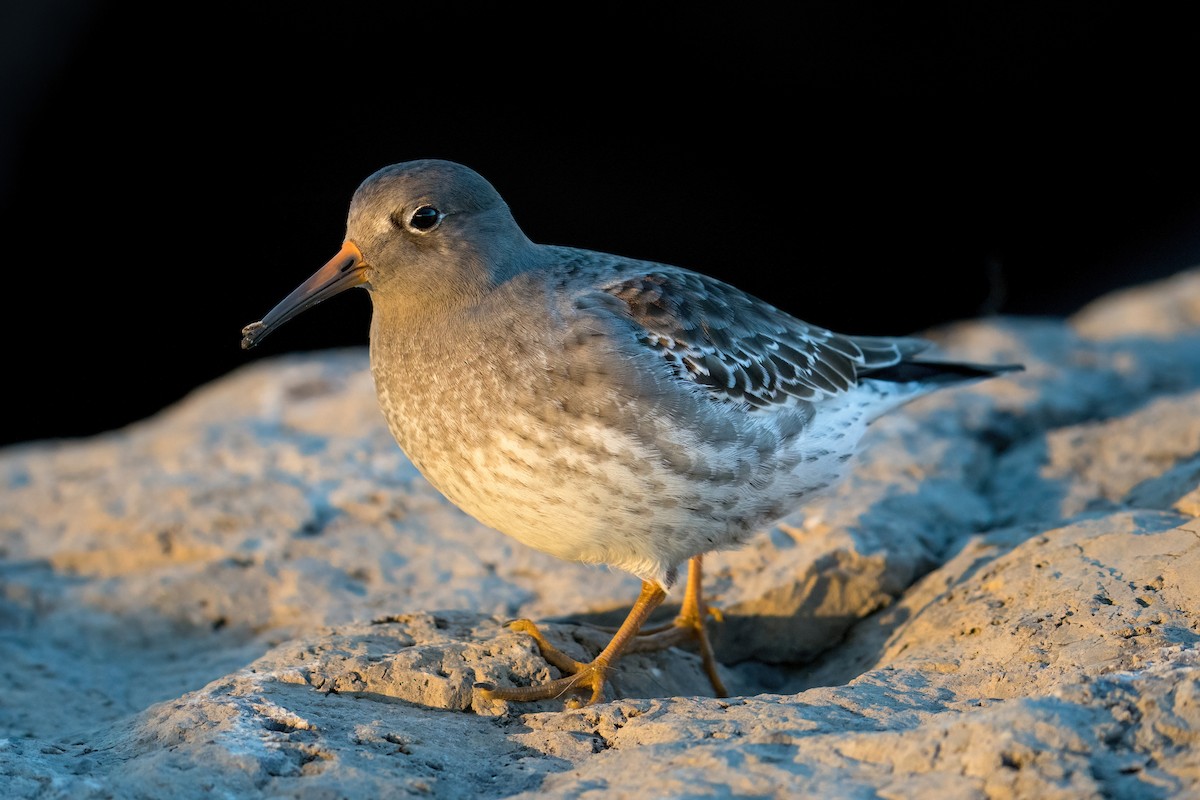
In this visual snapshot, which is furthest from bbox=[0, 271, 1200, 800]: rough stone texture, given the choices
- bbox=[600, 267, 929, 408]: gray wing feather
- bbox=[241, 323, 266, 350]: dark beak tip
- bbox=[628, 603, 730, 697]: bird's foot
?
bbox=[241, 323, 266, 350]: dark beak tip

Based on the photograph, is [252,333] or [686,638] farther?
[686,638]

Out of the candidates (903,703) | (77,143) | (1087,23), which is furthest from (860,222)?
(903,703)

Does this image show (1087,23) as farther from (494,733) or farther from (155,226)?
(494,733)

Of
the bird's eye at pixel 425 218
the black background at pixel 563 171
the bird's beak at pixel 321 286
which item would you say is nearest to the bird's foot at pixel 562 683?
the bird's beak at pixel 321 286

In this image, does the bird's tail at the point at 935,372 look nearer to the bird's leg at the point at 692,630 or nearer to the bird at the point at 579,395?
the bird at the point at 579,395

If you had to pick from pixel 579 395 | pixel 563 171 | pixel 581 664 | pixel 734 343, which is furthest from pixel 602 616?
pixel 563 171

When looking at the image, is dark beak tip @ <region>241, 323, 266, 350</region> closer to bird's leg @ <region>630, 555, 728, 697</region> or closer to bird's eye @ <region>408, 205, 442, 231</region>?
bird's eye @ <region>408, 205, 442, 231</region>

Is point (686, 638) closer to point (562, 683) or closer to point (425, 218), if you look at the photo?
point (562, 683)
